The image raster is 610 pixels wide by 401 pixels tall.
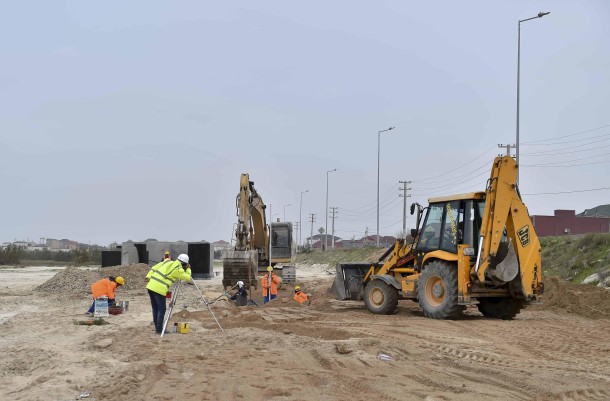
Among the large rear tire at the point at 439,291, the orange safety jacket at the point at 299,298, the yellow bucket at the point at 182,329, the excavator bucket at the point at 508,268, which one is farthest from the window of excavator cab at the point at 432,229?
the yellow bucket at the point at 182,329

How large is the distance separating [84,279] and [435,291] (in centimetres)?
1776

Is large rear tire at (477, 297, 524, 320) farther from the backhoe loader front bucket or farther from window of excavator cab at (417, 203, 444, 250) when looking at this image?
the backhoe loader front bucket

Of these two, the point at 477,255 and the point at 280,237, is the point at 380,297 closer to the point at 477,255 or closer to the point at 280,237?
the point at 477,255

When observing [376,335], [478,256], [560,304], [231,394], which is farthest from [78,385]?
[560,304]

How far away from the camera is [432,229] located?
53.0 ft

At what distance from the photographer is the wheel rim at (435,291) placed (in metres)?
15.2

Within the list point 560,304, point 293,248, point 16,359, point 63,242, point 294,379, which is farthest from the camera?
point 63,242

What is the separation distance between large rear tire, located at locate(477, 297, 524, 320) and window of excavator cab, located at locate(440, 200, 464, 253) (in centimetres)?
181

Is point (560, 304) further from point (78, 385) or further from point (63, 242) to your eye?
point (63, 242)

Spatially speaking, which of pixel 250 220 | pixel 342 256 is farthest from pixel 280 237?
pixel 342 256

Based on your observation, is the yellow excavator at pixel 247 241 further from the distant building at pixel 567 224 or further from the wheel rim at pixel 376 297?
the distant building at pixel 567 224

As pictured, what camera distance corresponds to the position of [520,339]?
12.4 m

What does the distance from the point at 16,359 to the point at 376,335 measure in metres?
6.15

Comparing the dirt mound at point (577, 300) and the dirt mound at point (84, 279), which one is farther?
the dirt mound at point (84, 279)
